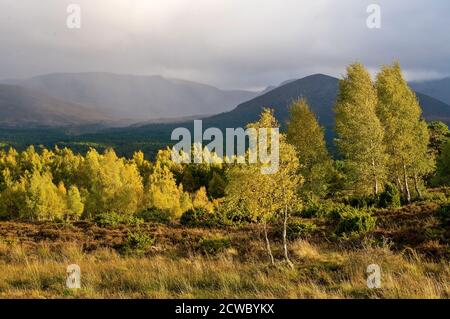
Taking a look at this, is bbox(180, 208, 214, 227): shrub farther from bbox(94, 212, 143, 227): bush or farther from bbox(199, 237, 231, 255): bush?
bbox(199, 237, 231, 255): bush

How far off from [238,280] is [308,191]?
33484 mm

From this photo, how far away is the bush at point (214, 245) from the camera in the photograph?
706 inches

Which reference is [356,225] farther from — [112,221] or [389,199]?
[112,221]

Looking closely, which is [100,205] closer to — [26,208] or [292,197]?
[26,208]

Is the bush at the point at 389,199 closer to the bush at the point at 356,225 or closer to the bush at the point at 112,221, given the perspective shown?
the bush at the point at 356,225

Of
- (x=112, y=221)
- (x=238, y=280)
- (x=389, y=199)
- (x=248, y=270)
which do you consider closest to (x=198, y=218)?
(x=112, y=221)

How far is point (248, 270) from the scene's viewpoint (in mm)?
12578

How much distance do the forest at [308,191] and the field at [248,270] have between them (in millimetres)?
240

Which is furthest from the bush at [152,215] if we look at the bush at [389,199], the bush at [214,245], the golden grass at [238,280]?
the golden grass at [238,280]

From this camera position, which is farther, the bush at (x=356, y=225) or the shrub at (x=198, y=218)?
the shrub at (x=198, y=218)

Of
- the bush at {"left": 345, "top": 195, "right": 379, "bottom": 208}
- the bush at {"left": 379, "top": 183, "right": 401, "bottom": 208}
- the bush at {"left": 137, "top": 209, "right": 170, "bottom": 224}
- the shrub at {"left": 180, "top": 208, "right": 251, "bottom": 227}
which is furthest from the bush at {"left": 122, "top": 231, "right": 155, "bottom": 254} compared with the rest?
Answer: the bush at {"left": 379, "top": 183, "right": 401, "bottom": 208}

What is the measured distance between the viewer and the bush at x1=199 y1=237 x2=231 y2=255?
58.8 feet
